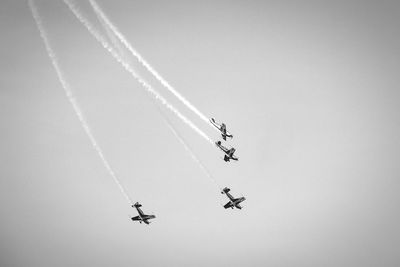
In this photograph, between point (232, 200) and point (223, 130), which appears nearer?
point (223, 130)

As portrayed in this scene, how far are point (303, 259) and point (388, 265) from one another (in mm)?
35761

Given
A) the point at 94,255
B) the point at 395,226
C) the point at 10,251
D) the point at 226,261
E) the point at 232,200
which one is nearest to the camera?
the point at 232,200

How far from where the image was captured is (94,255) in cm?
13075

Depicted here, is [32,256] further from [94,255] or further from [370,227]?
[370,227]

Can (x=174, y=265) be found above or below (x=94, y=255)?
below

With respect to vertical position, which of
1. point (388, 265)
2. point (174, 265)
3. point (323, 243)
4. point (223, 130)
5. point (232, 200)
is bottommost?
point (388, 265)

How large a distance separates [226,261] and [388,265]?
58704mm

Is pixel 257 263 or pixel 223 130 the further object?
pixel 257 263

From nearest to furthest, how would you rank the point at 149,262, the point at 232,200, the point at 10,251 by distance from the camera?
the point at 232,200
the point at 10,251
the point at 149,262

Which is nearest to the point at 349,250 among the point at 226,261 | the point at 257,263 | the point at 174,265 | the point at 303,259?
the point at 303,259

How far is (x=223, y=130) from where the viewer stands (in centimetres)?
4572

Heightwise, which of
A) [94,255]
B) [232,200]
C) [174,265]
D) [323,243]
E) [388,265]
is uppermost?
[94,255]

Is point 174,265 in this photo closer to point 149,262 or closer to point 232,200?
point 149,262

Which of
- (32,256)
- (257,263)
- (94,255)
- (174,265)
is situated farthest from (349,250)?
(32,256)
